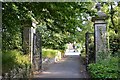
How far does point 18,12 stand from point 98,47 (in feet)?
14.7

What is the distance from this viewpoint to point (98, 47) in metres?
13.7

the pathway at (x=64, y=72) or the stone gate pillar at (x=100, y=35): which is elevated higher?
the stone gate pillar at (x=100, y=35)

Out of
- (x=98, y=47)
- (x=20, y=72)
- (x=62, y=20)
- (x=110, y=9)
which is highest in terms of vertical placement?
(x=110, y=9)

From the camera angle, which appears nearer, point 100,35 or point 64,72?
point 100,35

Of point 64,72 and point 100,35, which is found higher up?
point 100,35

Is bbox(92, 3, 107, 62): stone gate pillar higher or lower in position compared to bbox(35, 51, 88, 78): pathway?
higher

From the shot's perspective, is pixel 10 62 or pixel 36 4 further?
pixel 36 4

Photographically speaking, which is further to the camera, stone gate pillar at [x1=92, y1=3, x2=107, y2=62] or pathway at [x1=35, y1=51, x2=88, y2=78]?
pathway at [x1=35, y1=51, x2=88, y2=78]

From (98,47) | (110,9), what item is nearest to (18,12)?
(98,47)

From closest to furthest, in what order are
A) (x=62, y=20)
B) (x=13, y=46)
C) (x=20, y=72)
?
(x=20, y=72), (x=62, y=20), (x=13, y=46)

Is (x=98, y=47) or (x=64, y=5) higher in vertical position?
(x=64, y=5)

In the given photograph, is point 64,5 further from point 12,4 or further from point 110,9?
point 110,9

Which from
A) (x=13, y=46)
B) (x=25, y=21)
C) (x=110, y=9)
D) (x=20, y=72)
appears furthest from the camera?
(x=110, y=9)

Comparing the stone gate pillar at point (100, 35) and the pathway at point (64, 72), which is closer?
the stone gate pillar at point (100, 35)
